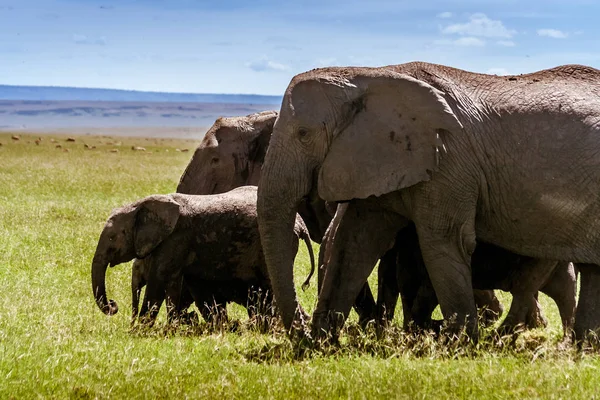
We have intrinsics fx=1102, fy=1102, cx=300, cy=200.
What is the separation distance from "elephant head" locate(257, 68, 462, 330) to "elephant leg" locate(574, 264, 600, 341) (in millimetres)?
1765

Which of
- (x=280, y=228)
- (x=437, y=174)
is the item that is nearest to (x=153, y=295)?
(x=280, y=228)

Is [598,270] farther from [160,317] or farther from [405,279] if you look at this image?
[160,317]

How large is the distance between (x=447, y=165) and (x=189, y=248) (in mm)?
3230

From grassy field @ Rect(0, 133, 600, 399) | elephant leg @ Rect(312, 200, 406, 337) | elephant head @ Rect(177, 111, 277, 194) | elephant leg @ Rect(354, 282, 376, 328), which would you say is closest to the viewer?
grassy field @ Rect(0, 133, 600, 399)

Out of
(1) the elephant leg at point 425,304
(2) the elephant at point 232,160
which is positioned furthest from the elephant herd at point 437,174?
(2) the elephant at point 232,160

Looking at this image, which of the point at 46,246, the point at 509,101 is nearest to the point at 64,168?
the point at 46,246

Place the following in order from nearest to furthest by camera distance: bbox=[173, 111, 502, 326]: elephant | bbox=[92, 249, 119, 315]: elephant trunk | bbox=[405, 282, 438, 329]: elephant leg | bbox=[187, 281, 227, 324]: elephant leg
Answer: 1. bbox=[405, 282, 438, 329]: elephant leg
2. bbox=[92, 249, 119, 315]: elephant trunk
3. bbox=[187, 281, 227, 324]: elephant leg
4. bbox=[173, 111, 502, 326]: elephant

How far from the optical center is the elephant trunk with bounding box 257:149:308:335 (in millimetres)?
9070

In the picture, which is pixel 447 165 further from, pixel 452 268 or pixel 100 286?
pixel 100 286

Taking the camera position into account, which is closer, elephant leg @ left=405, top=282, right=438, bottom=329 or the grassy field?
the grassy field

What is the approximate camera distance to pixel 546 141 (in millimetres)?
9227

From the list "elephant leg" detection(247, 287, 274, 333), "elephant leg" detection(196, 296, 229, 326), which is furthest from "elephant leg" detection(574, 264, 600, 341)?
"elephant leg" detection(196, 296, 229, 326)

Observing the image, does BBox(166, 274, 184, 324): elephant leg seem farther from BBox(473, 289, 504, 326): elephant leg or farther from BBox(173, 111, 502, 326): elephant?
BBox(473, 289, 504, 326): elephant leg

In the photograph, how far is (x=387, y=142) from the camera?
29.8 feet
